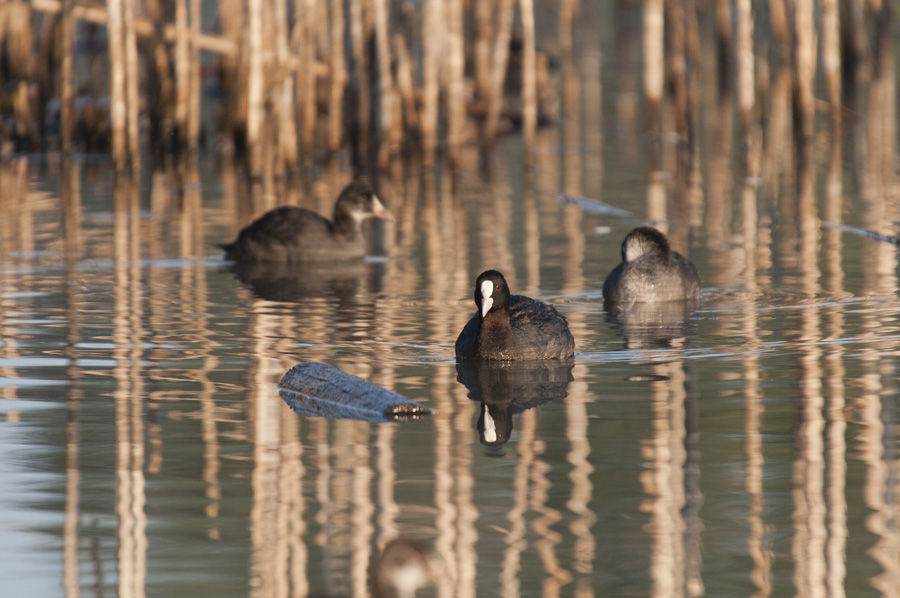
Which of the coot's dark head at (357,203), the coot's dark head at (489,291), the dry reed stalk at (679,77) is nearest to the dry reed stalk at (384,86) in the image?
the dry reed stalk at (679,77)

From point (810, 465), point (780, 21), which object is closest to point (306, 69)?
point (780, 21)

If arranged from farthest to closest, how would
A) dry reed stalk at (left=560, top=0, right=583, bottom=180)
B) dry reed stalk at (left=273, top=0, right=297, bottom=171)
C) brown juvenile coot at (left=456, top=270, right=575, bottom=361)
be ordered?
dry reed stalk at (left=560, top=0, right=583, bottom=180) → dry reed stalk at (left=273, top=0, right=297, bottom=171) → brown juvenile coot at (left=456, top=270, right=575, bottom=361)

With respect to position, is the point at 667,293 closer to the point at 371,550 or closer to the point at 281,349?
the point at 281,349

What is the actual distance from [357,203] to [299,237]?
0.78 metres

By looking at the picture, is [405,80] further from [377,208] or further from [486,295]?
[486,295]

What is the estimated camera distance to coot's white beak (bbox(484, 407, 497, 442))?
25.0 feet

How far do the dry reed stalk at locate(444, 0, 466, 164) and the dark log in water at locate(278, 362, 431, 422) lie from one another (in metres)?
13.2

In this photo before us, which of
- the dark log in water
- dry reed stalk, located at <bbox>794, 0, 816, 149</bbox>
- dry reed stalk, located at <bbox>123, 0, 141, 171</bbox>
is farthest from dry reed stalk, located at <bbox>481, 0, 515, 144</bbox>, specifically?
the dark log in water

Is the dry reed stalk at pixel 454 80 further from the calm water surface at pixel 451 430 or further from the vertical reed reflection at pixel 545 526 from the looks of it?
the vertical reed reflection at pixel 545 526

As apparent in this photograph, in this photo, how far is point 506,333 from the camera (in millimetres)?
9297

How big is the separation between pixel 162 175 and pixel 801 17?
962 centimetres

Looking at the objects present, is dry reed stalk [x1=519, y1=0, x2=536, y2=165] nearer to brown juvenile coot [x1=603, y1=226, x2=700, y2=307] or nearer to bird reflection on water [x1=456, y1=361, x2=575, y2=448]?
brown juvenile coot [x1=603, y1=226, x2=700, y2=307]

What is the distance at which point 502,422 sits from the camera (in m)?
7.97

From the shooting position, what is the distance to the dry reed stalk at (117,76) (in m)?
18.9
